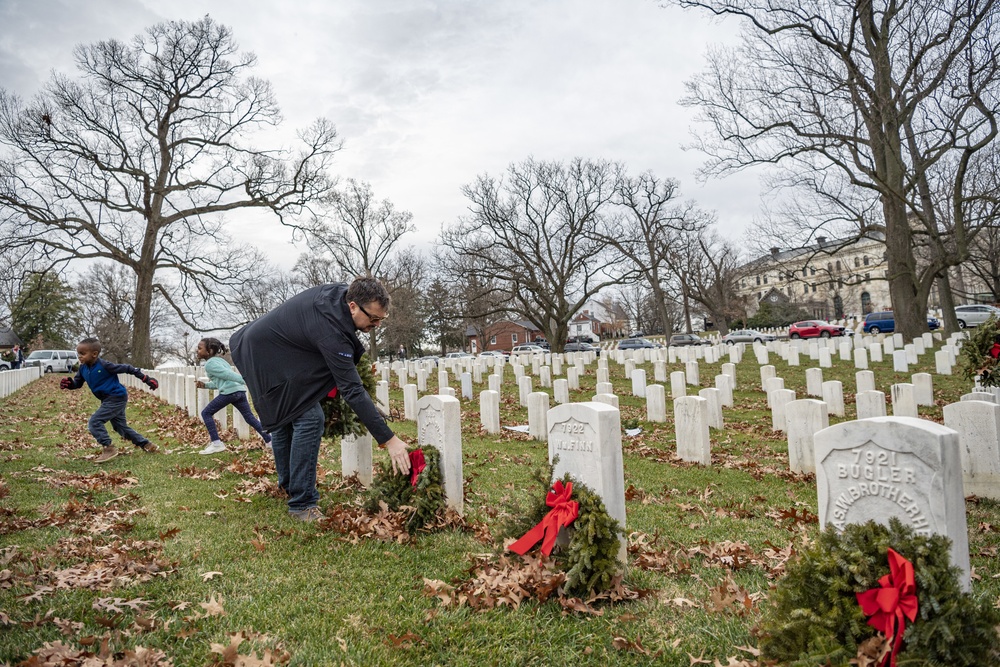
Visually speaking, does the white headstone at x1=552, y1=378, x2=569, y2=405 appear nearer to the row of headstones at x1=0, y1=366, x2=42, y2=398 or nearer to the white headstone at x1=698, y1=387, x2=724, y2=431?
the white headstone at x1=698, y1=387, x2=724, y2=431

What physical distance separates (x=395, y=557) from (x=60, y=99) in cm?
2614

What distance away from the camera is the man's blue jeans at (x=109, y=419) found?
8.09 m

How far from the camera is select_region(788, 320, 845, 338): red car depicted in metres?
40.9

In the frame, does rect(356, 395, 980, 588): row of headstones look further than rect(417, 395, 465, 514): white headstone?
No

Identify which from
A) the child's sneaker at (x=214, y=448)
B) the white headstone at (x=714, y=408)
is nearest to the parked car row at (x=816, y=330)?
the white headstone at (x=714, y=408)

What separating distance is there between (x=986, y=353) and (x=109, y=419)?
11.8m

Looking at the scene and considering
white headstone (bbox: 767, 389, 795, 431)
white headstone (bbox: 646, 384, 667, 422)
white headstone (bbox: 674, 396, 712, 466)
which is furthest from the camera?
white headstone (bbox: 646, 384, 667, 422)

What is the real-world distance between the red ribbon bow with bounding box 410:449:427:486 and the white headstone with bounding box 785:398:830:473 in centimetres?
456

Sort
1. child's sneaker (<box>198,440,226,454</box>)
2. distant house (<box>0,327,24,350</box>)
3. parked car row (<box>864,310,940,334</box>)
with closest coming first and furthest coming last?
child's sneaker (<box>198,440,226,454</box>) < parked car row (<box>864,310,940,334</box>) < distant house (<box>0,327,24,350</box>)

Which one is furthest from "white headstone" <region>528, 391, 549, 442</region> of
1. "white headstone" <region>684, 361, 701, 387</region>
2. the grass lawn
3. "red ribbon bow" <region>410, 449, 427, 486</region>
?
"white headstone" <region>684, 361, 701, 387</region>

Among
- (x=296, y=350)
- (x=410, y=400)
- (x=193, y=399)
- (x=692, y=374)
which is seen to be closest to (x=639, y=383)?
(x=692, y=374)

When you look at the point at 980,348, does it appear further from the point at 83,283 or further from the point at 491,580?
the point at 83,283

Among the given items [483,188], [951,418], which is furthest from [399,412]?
[483,188]

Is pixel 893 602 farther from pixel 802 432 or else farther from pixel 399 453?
pixel 802 432
